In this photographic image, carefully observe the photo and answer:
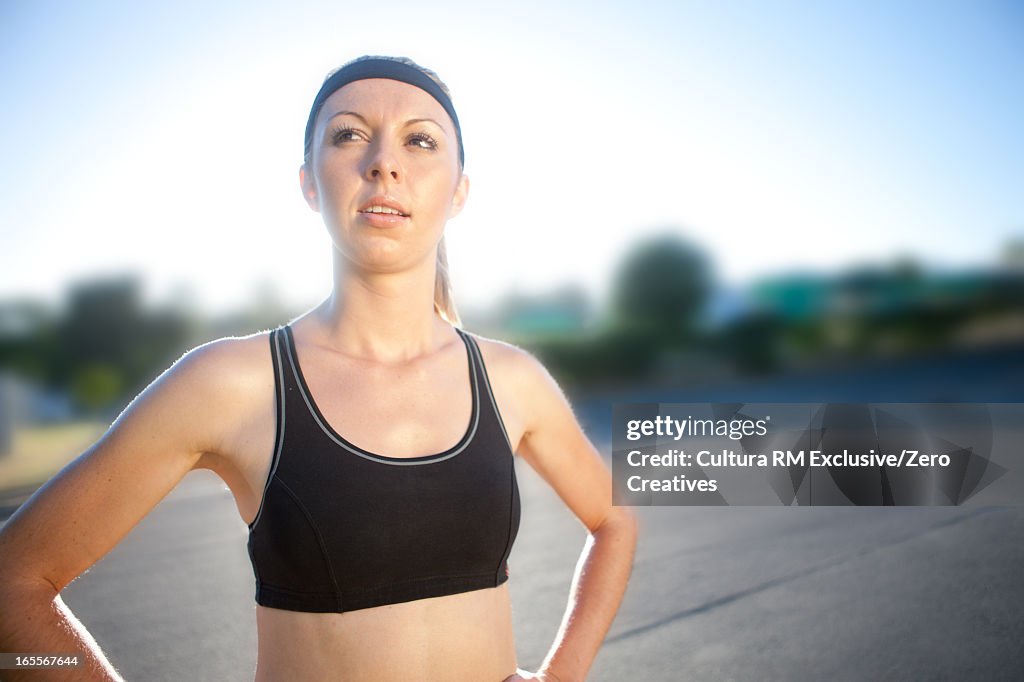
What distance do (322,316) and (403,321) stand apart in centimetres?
16

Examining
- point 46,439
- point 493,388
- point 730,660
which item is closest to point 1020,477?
point 730,660

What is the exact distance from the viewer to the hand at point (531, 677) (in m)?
1.55

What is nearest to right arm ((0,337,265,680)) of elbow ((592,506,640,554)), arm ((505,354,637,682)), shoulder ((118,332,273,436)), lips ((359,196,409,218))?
shoulder ((118,332,273,436))

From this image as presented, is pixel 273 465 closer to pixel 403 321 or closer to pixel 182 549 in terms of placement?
pixel 403 321

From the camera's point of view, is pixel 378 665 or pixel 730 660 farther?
pixel 730 660

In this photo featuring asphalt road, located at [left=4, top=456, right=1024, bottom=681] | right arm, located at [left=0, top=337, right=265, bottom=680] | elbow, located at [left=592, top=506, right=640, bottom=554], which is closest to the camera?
right arm, located at [left=0, top=337, right=265, bottom=680]

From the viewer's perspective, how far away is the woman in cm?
136

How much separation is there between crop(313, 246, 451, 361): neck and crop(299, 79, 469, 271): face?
0.03 m

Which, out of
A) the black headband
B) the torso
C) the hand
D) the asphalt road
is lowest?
the asphalt road

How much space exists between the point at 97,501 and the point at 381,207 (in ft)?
2.19

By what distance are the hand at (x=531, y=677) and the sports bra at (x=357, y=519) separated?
0.21m

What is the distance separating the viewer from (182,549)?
604 centimetres

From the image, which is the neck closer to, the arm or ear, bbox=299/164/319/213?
ear, bbox=299/164/319/213

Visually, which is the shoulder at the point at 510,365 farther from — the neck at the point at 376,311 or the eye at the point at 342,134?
the eye at the point at 342,134
